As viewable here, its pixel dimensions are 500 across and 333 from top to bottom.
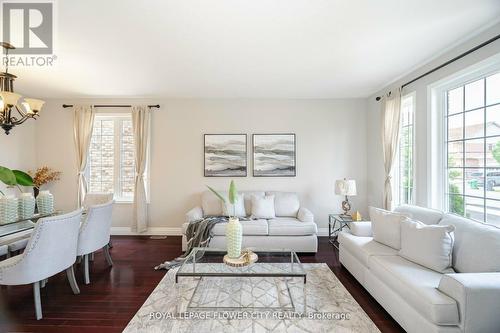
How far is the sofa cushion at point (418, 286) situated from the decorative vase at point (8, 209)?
3953 mm

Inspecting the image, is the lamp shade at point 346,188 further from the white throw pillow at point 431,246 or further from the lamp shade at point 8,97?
the lamp shade at point 8,97

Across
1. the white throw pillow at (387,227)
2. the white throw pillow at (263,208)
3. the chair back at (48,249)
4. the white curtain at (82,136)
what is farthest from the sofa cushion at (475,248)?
the white curtain at (82,136)

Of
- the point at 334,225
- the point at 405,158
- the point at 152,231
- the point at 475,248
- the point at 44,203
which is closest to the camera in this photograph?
the point at 475,248

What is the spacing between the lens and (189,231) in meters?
3.54

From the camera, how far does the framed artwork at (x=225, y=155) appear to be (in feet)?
14.8

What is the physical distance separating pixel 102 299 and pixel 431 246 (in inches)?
128

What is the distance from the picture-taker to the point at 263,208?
3.98 metres

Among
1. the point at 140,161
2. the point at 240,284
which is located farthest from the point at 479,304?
the point at 140,161

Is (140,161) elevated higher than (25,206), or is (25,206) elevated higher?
(140,161)

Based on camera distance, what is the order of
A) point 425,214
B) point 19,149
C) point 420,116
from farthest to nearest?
1. point 19,149
2. point 420,116
3. point 425,214

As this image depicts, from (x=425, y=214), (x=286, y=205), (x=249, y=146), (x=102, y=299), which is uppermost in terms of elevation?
(x=249, y=146)

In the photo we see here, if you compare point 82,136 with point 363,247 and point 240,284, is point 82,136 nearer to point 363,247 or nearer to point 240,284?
point 240,284

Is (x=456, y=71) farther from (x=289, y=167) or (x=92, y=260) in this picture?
(x=92, y=260)

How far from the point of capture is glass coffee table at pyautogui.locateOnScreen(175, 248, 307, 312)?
6.94ft
